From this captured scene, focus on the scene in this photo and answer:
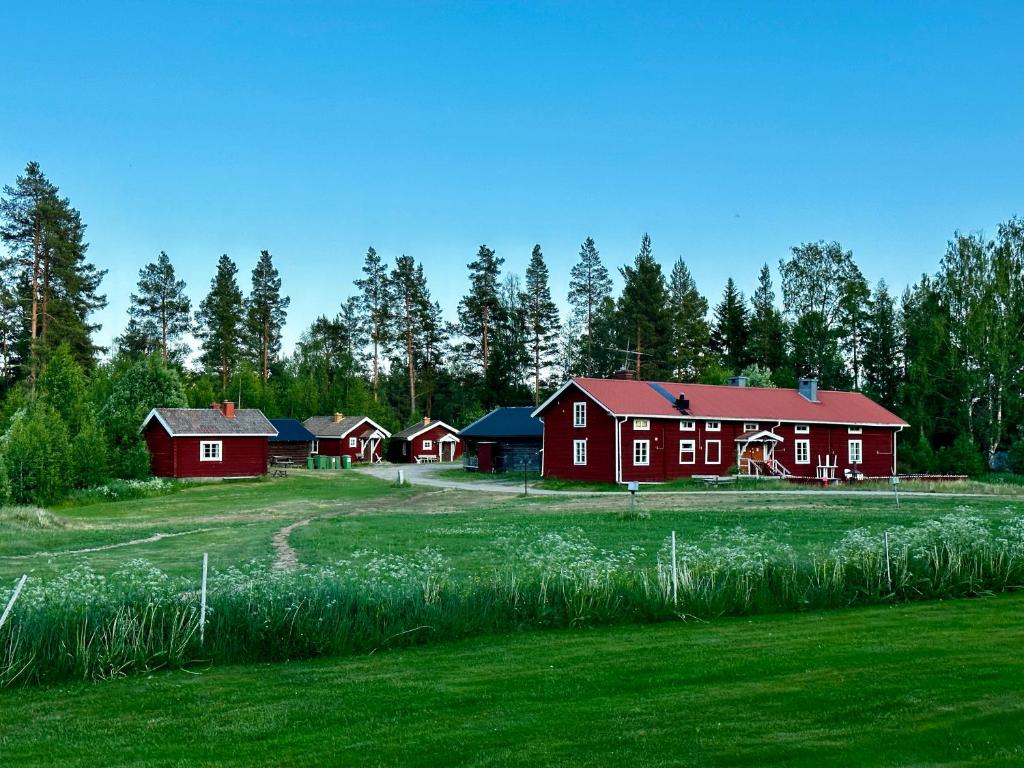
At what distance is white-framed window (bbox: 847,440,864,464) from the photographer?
47.4 meters

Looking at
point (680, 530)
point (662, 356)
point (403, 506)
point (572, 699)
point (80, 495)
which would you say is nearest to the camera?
point (572, 699)

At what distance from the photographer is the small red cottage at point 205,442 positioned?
47844 mm

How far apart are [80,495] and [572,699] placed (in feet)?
120

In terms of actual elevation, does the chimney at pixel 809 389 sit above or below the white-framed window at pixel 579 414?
above

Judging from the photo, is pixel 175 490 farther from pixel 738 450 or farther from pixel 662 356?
pixel 662 356

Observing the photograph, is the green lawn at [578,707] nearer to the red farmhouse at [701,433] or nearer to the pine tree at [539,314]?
the red farmhouse at [701,433]

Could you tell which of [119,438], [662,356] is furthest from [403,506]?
[662,356]

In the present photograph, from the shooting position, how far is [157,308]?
230ft

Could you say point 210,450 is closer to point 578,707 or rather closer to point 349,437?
point 349,437

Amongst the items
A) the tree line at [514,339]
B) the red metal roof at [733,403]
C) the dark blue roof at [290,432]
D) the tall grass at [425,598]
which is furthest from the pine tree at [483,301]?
the tall grass at [425,598]

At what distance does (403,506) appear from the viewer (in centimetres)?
3325

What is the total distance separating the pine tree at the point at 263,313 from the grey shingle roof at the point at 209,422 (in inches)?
988

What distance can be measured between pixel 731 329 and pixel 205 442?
161 ft

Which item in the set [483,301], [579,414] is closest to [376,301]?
[483,301]
